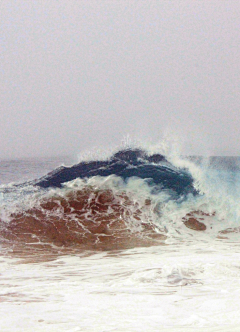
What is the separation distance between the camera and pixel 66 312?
12.9ft

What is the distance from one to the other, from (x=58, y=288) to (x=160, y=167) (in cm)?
800

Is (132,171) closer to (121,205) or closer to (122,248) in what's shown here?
(121,205)

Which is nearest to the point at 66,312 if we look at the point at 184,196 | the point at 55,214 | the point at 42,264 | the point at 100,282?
the point at 100,282

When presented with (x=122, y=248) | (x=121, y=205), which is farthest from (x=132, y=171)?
(x=122, y=248)

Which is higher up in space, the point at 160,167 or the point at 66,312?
the point at 160,167

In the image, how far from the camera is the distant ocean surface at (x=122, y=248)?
387 centimetres

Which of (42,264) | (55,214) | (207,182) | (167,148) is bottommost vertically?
(42,264)

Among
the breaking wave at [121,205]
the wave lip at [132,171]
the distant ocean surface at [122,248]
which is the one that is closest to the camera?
the distant ocean surface at [122,248]

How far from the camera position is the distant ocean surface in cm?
387

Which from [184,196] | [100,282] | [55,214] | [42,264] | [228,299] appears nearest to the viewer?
[228,299]

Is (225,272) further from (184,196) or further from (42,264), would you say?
(184,196)

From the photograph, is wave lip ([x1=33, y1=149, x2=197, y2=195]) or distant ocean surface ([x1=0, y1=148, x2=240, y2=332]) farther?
wave lip ([x1=33, y1=149, x2=197, y2=195])

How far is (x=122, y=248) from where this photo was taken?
7.69m

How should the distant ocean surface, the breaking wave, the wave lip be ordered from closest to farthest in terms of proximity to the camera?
the distant ocean surface → the breaking wave → the wave lip
